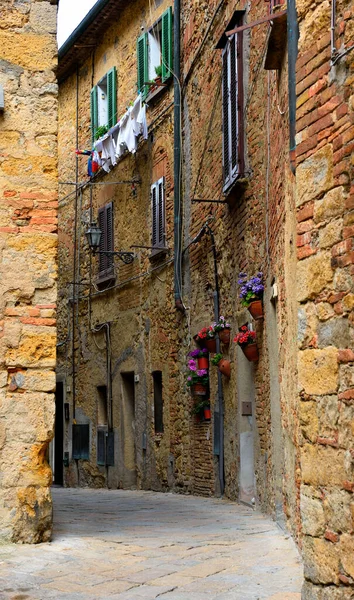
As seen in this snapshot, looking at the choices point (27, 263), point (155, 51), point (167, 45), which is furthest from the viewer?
point (155, 51)

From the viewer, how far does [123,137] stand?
606 inches

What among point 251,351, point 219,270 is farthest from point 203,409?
point 251,351

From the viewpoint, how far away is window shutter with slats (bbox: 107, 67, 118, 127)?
16625 mm

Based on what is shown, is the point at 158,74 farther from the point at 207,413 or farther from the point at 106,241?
the point at 207,413

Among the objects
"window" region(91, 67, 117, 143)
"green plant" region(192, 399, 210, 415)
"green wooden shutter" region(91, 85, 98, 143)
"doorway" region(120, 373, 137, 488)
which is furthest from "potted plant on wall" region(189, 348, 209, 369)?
"green wooden shutter" region(91, 85, 98, 143)

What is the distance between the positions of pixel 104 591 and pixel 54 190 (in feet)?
10.8

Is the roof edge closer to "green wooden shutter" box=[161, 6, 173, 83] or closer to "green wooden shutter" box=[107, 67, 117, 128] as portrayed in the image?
"green wooden shutter" box=[107, 67, 117, 128]

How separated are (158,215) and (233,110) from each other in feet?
13.4

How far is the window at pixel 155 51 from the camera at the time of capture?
14188 millimetres

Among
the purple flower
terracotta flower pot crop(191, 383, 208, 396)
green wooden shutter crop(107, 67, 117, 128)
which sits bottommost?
terracotta flower pot crop(191, 383, 208, 396)

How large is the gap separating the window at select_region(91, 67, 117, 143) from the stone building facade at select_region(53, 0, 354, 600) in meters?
0.04

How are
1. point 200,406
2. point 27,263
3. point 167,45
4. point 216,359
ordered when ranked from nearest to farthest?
point 27,263
point 216,359
point 200,406
point 167,45

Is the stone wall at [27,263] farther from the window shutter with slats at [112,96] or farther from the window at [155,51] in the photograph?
the window shutter with slats at [112,96]

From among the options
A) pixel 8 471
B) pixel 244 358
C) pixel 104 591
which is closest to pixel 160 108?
pixel 244 358
